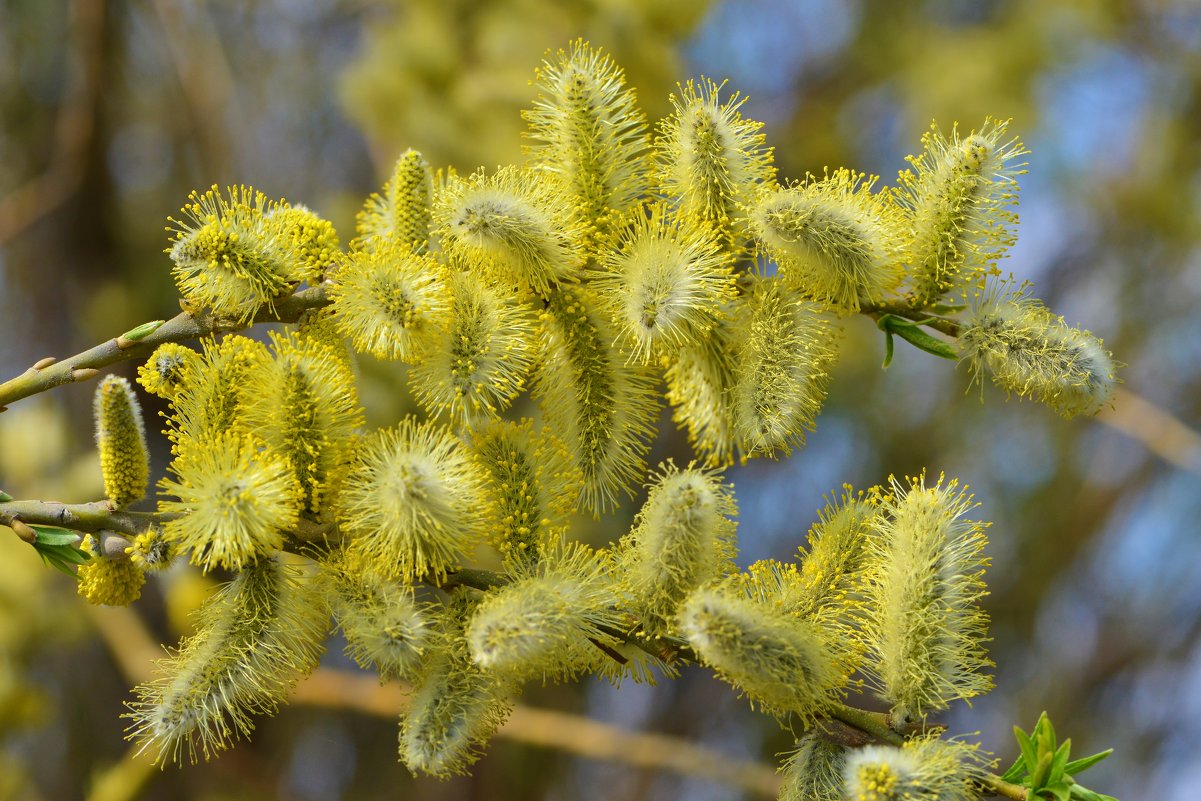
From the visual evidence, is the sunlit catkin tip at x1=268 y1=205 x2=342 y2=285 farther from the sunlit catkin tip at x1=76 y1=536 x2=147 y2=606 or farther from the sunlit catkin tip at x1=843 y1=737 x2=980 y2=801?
the sunlit catkin tip at x1=843 y1=737 x2=980 y2=801

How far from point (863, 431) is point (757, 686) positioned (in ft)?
14.5

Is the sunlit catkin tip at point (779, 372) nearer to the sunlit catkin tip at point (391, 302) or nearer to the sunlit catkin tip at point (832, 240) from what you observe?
the sunlit catkin tip at point (832, 240)

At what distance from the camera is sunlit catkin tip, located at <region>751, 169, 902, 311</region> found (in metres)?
1.44

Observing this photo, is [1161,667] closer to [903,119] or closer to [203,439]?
[903,119]

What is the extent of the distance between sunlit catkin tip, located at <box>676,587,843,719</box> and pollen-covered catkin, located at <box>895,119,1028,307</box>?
0.50m

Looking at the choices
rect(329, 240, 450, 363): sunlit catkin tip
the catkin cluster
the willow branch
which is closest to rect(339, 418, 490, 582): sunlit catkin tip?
the catkin cluster

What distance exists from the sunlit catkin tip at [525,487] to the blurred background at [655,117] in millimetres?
1638

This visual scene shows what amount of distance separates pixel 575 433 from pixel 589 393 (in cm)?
6

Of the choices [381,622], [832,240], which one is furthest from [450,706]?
[832,240]

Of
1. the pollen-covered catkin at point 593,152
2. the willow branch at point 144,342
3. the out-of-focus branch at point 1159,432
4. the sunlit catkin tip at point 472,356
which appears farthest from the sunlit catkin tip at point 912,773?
the out-of-focus branch at point 1159,432

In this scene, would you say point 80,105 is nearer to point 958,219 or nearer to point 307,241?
point 307,241

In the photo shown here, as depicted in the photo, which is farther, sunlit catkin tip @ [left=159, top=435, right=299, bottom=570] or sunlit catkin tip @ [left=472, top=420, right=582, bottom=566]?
sunlit catkin tip @ [left=472, top=420, right=582, bottom=566]

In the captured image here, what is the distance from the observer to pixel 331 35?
218 inches

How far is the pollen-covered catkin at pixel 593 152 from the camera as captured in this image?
1.55 metres
